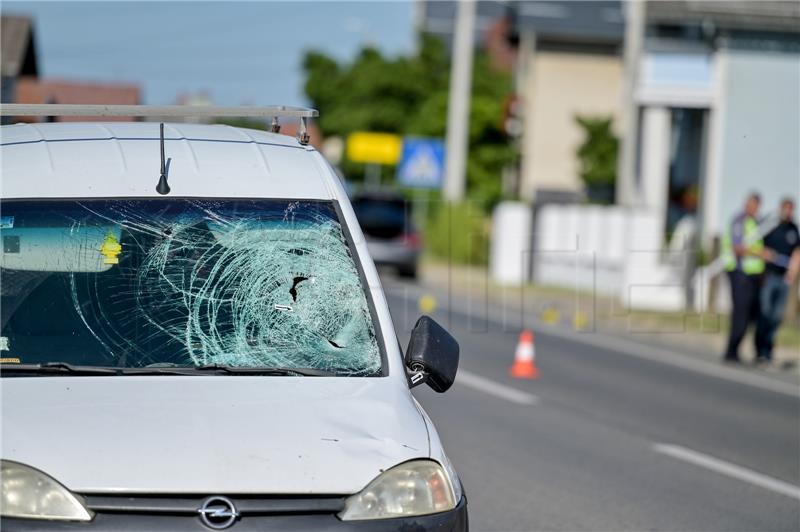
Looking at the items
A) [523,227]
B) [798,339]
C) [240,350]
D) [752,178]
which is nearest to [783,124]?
[752,178]

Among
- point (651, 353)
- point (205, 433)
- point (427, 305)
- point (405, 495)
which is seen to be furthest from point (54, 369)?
→ point (427, 305)

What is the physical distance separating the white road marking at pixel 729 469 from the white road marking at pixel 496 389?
230 centimetres

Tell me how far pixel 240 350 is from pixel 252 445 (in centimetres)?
81

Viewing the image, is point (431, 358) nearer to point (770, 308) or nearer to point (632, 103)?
point (770, 308)

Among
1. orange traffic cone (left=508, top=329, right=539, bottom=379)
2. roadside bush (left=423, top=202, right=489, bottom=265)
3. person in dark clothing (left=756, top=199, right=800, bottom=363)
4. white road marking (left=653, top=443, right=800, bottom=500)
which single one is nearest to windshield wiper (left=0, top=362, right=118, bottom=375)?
white road marking (left=653, top=443, right=800, bottom=500)

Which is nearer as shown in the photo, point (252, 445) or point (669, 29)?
point (252, 445)

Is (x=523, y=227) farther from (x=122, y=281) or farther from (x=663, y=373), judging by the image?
(x=122, y=281)

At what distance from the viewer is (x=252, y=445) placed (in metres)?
4.27

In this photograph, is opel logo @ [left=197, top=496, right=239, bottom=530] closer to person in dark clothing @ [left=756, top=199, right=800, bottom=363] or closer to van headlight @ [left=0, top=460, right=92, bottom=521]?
van headlight @ [left=0, top=460, right=92, bottom=521]

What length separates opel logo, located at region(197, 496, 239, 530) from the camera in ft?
13.4

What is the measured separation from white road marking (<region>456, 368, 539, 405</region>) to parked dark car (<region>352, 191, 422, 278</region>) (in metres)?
14.8

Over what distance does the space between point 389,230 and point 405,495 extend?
25.3 metres

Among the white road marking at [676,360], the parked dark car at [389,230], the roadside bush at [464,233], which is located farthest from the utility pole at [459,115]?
the white road marking at [676,360]

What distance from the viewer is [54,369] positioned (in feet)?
15.6
